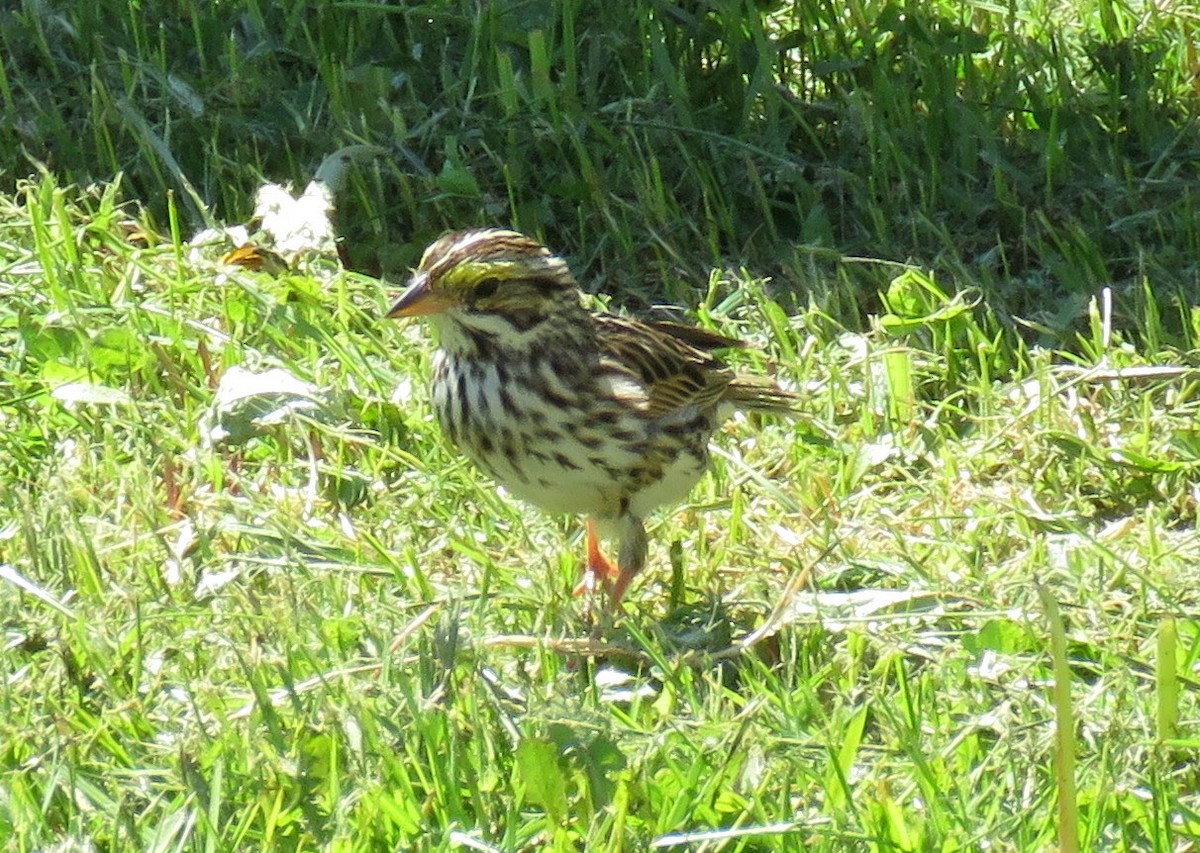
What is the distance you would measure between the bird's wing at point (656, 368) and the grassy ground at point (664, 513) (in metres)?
0.37

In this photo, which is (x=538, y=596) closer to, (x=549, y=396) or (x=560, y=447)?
(x=560, y=447)

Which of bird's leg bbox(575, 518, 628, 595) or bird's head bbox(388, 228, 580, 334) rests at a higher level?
bird's head bbox(388, 228, 580, 334)

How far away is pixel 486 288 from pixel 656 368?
0.54 meters

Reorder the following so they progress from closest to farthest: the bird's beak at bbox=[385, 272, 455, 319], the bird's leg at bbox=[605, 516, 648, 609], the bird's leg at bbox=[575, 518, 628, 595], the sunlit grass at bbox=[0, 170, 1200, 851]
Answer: the sunlit grass at bbox=[0, 170, 1200, 851], the bird's beak at bbox=[385, 272, 455, 319], the bird's leg at bbox=[605, 516, 648, 609], the bird's leg at bbox=[575, 518, 628, 595]

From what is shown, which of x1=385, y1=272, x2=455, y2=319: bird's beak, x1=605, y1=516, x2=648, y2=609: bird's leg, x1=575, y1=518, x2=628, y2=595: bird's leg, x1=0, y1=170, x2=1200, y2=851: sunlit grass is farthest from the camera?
x1=575, y1=518, x2=628, y2=595: bird's leg

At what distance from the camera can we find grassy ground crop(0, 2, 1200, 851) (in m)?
4.09

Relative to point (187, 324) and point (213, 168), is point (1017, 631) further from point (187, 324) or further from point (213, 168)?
point (213, 168)

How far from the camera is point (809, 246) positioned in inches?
260

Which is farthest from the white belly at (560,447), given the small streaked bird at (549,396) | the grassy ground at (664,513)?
the grassy ground at (664,513)

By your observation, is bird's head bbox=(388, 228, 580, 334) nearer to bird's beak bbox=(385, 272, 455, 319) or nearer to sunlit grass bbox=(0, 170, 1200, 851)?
bird's beak bbox=(385, 272, 455, 319)

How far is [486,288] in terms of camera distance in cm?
496

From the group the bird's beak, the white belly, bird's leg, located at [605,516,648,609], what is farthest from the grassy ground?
the bird's beak

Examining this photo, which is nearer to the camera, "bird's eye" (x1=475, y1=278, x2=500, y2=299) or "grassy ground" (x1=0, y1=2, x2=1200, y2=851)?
"grassy ground" (x1=0, y1=2, x2=1200, y2=851)

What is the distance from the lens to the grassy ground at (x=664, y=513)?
409 centimetres
